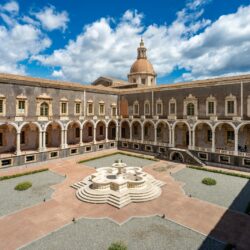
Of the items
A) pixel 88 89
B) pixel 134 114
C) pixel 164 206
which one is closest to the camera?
pixel 164 206

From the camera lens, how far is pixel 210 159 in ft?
93.4

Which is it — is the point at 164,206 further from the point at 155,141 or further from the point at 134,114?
the point at 134,114

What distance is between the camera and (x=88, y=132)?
38.7 metres

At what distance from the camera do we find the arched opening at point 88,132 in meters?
37.9

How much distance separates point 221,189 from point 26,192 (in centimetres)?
1782

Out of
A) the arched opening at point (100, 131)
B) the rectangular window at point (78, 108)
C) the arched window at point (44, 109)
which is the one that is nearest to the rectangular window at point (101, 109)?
the arched opening at point (100, 131)

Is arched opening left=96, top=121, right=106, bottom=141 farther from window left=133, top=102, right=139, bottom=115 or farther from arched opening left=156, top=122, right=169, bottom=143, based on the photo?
arched opening left=156, top=122, right=169, bottom=143

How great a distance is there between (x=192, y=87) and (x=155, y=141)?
10451 mm

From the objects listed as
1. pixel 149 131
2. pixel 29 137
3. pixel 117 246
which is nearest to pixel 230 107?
pixel 149 131

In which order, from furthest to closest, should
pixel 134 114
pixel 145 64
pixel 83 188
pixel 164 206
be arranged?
pixel 145 64 < pixel 134 114 < pixel 83 188 < pixel 164 206

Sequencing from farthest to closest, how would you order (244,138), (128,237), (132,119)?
(132,119)
(244,138)
(128,237)

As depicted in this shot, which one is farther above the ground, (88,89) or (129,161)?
(88,89)

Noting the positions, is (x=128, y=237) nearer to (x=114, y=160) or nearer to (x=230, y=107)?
(x=114, y=160)

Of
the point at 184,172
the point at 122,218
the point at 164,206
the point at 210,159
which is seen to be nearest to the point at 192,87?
the point at 210,159
